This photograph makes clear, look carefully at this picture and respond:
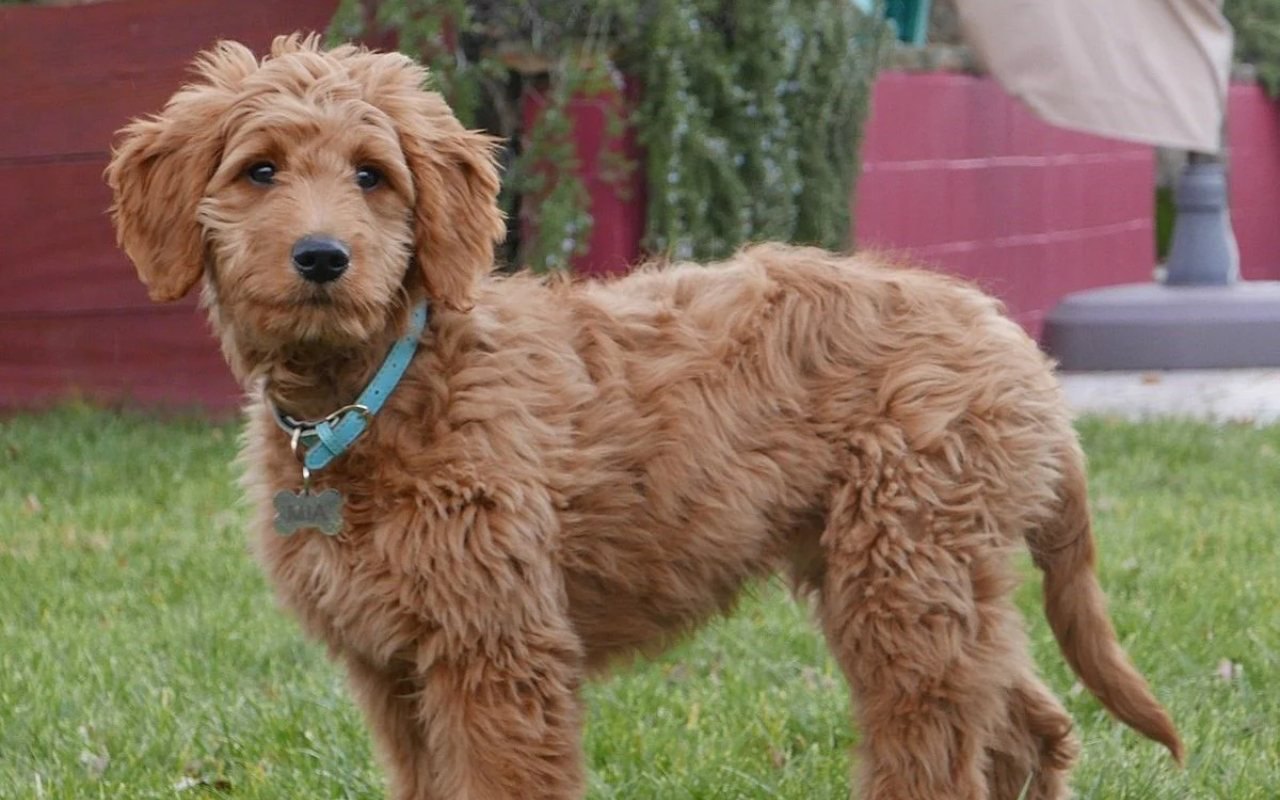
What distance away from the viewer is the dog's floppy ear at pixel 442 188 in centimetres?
393

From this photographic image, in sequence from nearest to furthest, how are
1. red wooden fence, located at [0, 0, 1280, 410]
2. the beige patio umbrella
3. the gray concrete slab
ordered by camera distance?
red wooden fence, located at [0, 0, 1280, 410], the beige patio umbrella, the gray concrete slab

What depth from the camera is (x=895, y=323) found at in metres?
4.36

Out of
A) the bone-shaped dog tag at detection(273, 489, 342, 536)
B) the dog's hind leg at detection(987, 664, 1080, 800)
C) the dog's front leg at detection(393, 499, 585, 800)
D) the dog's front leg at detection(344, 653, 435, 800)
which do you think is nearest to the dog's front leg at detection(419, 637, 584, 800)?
the dog's front leg at detection(393, 499, 585, 800)

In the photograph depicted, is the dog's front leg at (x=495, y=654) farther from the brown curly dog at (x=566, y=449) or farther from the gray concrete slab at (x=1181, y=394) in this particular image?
the gray concrete slab at (x=1181, y=394)

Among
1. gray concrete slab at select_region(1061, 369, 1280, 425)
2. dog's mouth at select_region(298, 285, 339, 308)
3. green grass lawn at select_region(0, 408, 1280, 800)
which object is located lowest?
gray concrete slab at select_region(1061, 369, 1280, 425)

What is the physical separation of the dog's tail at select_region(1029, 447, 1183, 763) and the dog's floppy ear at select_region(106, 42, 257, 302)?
2009 mm

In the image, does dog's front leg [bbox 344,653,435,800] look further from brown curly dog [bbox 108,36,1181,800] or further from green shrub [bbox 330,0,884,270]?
green shrub [bbox 330,0,884,270]

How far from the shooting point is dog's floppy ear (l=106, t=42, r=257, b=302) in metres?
3.90

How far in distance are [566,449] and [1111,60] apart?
7.10 m

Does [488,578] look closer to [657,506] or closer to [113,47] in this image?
[657,506]

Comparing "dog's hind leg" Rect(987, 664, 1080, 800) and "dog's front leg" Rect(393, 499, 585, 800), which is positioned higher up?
"dog's front leg" Rect(393, 499, 585, 800)

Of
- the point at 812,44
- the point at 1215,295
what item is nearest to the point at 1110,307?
the point at 1215,295

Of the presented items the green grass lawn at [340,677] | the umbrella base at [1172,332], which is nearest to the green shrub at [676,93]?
the green grass lawn at [340,677]

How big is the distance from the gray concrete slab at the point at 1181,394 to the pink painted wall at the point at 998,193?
83 cm
